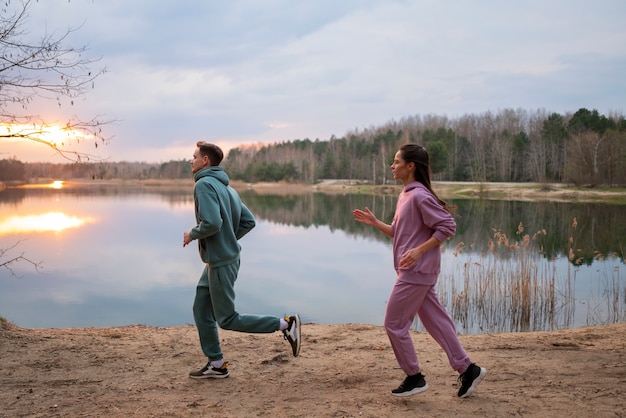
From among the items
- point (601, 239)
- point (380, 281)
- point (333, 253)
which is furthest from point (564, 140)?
point (380, 281)

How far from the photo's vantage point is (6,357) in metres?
4.75

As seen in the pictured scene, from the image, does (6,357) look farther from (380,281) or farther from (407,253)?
(380,281)

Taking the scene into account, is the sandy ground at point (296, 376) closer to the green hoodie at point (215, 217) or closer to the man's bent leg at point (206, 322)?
the man's bent leg at point (206, 322)

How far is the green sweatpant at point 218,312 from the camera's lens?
4.05 m

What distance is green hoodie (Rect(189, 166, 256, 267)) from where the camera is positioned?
3.87m

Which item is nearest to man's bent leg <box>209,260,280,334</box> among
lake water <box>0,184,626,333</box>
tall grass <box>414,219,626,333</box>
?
lake water <box>0,184,626,333</box>

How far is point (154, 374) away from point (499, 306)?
274 inches

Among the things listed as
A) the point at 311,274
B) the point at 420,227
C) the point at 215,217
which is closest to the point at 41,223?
the point at 311,274

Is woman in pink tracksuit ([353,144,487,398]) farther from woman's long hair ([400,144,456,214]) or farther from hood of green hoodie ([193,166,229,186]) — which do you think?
hood of green hoodie ([193,166,229,186])

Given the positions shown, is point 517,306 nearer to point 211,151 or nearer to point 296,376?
point 296,376

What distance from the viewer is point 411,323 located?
3.68 meters

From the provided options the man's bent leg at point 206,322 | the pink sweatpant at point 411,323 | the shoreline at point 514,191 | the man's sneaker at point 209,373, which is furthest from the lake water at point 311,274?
the shoreline at point 514,191

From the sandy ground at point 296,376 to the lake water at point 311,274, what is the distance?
1584 millimetres

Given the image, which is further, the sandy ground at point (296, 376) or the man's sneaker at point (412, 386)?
the man's sneaker at point (412, 386)
